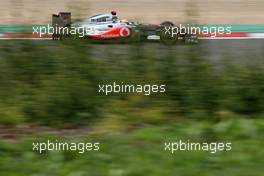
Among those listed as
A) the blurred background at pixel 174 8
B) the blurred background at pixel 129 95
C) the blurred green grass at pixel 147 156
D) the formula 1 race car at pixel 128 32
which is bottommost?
the blurred green grass at pixel 147 156

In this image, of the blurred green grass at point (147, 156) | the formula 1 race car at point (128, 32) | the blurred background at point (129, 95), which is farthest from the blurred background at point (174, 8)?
the blurred green grass at point (147, 156)

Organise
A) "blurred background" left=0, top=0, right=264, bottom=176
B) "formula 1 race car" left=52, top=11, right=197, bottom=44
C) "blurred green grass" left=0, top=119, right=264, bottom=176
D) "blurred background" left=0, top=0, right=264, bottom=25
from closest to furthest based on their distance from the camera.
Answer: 1. "blurred green grass" left=0, top=119, right=264, bottom=176
2. "blurred background" left=0, top=0, right=264, bottom=176
3. "formula 1 race car" left=52, top=11, right=197, bottom=44
4. "blurred background" left=0, top=0, right=264, bottom=25

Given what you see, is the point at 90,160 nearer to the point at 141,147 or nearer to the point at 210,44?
the point at 141,147

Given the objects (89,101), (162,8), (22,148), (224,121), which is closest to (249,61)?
(224,121)

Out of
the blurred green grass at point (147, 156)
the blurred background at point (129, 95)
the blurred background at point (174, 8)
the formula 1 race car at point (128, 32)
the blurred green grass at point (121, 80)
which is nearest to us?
the blurred green grass at point (147, 156)

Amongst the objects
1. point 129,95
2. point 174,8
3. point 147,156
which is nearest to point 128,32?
point 129,95

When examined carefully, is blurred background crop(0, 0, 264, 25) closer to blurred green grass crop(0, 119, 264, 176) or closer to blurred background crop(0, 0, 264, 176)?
blurred background crop(0, 0, 264, 176)

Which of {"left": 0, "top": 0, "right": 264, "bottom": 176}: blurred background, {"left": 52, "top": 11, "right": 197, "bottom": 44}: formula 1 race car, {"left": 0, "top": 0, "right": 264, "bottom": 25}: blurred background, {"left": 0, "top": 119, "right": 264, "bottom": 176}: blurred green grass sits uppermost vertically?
{"left": 0, "top": 0, "right": 264, "bottom": 25}: blurred background

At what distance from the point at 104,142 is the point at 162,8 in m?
13.7

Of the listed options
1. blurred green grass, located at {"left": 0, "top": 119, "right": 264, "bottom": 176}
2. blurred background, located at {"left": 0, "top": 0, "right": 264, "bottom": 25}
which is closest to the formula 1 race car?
blurred green grass, located at {"left": 0, "top": 119, "right": 264, "bottom": 176}

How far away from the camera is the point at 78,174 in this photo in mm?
4199

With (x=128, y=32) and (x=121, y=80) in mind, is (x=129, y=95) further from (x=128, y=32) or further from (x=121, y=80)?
(x=128, y=32)

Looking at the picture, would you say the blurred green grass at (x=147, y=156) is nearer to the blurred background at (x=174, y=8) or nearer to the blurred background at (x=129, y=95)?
the blurred background at (x=129, y=95)

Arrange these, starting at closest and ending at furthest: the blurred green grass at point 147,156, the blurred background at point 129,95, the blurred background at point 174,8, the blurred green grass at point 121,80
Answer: the blurred green grass at point 147,156 → the blurred background at point 129,95 → the blurred green grass at point 121,80 → the blurred background at point 174,8
